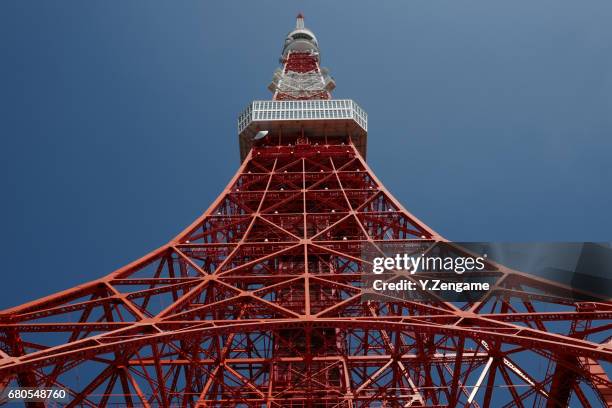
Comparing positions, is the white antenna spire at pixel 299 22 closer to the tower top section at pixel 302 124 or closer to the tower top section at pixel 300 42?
the tower top section at pixel 300 42

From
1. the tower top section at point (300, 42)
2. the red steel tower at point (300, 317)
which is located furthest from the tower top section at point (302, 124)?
the tower top section at point (300, 42)

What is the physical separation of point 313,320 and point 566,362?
15.5ft

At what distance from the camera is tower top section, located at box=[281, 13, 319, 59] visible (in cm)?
4141

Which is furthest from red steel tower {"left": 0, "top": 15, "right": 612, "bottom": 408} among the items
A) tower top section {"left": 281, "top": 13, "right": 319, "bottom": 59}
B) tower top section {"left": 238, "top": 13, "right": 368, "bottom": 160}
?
tower top section {"left": 281, "top": 13, "right": 319, "bottom": 59}

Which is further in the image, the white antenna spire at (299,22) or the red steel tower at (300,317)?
the white antenna spire at (299,22)

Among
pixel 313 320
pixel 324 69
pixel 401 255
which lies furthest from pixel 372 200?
pixel 324 69

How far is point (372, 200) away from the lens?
73.3 ft

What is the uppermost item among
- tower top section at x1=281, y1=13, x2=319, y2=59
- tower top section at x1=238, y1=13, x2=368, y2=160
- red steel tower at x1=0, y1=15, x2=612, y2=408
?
tower top section at x1=281, y1=13, x2=319, y2=59

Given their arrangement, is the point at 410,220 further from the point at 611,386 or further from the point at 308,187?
the point at 611,386

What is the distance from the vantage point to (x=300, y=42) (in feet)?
136

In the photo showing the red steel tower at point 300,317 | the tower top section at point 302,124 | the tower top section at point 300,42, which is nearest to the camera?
the red steel tower at point 300,317

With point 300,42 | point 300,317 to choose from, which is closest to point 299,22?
point 300,42

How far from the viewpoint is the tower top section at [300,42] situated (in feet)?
136

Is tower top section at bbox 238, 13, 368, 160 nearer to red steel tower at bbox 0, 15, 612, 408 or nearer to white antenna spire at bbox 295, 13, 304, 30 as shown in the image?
red steel tower at bbox 0, 15, 612, 408
